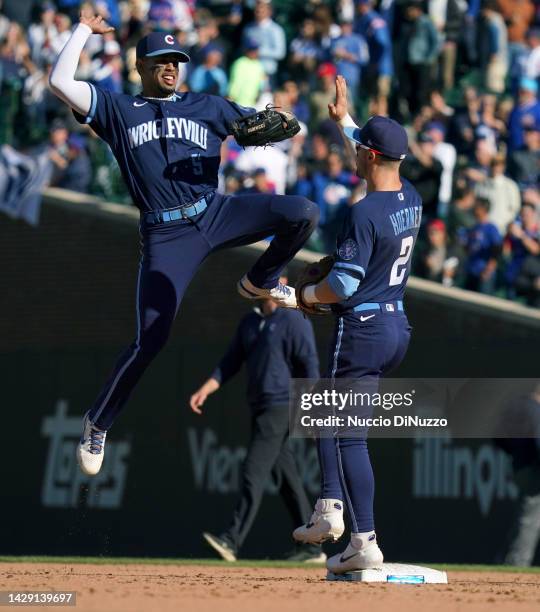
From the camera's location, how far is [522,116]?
15.3 m

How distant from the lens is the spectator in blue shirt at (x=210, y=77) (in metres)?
16.9

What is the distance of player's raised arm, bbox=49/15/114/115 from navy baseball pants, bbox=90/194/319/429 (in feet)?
2.94

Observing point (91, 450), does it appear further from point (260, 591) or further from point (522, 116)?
point (522, 116)

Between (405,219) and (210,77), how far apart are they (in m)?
9.17

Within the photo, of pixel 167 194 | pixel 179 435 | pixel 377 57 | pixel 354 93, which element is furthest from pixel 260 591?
pixel 377 57

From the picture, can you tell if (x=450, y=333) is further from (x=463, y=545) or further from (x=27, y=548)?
(x=27, y=548)

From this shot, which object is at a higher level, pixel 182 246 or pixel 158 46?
pixel 158 46

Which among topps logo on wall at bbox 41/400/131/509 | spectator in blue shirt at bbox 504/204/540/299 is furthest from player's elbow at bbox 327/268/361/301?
topps logo on wall at bbox 41/400/131/509

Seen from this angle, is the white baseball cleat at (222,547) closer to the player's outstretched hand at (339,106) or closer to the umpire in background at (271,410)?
the umpire in background at (271,410)

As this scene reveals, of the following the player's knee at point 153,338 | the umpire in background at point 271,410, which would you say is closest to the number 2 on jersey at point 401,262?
the player's knee at point 153,338

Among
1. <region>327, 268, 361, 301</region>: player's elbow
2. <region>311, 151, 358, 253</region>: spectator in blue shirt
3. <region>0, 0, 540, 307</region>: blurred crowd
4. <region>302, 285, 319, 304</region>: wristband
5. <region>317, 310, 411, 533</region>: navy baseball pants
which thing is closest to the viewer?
<region>327, 268, 361, 301</region>: player's elbow

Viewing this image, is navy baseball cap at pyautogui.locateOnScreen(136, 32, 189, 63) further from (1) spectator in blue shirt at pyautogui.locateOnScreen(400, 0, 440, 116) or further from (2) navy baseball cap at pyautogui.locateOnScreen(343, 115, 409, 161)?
(1) spectator in blue shirt at pyautogui.locateOnScreen(400, 0, 440, 116)

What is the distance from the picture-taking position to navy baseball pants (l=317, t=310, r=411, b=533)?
8.17 meters

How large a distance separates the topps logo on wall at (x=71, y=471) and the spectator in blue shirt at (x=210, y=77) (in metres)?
4.29
